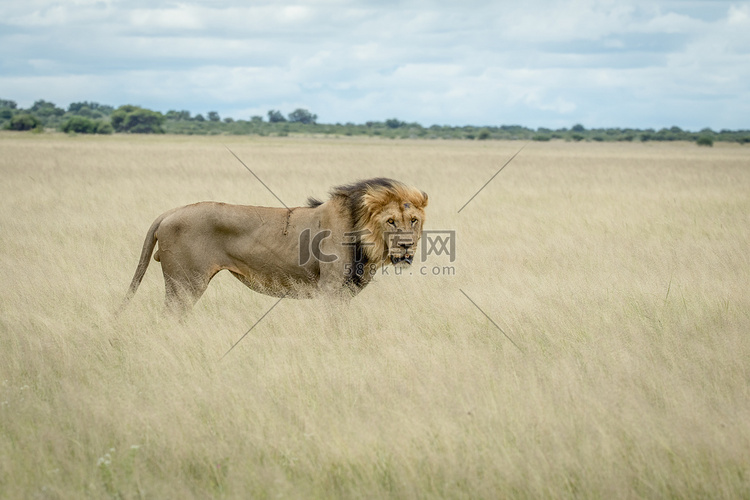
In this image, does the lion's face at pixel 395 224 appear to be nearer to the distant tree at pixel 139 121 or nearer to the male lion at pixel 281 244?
the male lion at pixel 281 244

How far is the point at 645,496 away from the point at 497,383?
1.48 meters

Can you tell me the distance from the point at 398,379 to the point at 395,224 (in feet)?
4.42

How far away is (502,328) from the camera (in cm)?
641

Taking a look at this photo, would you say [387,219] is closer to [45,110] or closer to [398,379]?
[398,379]

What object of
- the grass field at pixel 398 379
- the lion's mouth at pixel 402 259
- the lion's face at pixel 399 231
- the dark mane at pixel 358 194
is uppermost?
the dark mane at pixel 358 194

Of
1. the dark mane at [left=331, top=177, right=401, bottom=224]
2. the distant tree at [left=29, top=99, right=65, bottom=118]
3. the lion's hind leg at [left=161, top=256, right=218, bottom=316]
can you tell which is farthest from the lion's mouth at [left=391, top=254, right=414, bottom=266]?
the distant tree at [left=29, top=99, right=65, bottom=118]

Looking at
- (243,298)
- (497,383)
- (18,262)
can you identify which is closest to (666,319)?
(497,383)

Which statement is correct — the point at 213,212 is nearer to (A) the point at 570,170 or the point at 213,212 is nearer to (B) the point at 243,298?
(B) the point at 243,298

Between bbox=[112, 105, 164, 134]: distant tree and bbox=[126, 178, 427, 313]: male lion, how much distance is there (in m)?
60.8

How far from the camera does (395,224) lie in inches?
227

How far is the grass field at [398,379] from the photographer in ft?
12.4

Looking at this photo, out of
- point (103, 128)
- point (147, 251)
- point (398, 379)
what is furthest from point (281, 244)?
point (103, 128)

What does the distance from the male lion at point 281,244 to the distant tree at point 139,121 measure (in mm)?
60752

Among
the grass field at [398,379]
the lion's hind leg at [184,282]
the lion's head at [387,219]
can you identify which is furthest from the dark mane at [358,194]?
the lion's hind leg at [184,282]
